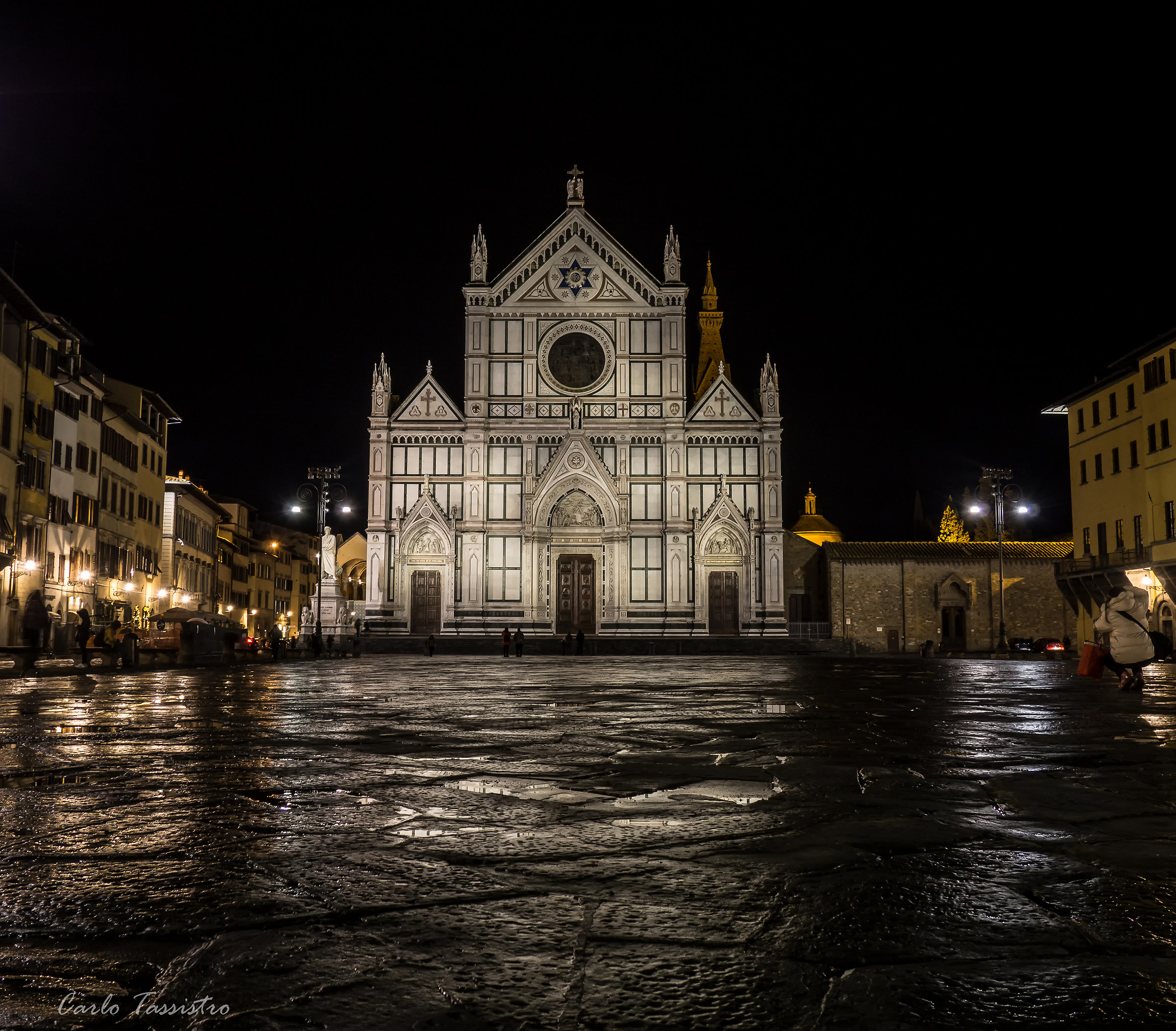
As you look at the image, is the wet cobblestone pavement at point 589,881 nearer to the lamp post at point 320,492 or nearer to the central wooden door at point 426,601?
the lamp post at point 320,492

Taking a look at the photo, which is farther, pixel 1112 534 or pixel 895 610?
pixel 895 610

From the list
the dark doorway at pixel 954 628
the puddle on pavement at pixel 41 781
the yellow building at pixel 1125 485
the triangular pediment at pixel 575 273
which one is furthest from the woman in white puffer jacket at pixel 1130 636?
the dark doorway at pixel 954 628

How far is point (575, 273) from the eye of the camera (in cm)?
4884

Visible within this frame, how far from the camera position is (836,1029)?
2201 millimetres

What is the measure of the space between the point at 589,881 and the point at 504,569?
145 ft

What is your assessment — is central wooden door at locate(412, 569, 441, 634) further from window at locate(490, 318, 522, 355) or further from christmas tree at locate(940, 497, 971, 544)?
christmas tree at locate(940, 497, 971, 544)

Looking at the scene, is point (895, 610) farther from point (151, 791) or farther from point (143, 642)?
point (151, 791)

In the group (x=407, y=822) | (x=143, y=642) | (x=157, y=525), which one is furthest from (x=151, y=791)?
(x=157, y=525)

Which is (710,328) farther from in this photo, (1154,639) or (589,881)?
(589,881)

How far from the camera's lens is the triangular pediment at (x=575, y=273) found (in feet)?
159

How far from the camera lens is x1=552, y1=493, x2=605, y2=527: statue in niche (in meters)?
47.8

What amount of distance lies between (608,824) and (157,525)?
178 ft

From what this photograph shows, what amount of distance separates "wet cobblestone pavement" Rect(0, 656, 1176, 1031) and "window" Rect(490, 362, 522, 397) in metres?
41.0

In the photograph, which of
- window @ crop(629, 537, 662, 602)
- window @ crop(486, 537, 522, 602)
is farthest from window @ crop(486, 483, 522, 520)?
window @ crop(629, 537, 662, 602)
